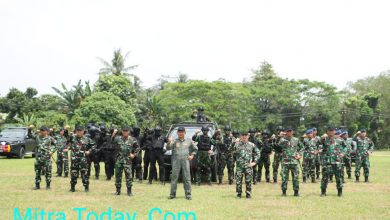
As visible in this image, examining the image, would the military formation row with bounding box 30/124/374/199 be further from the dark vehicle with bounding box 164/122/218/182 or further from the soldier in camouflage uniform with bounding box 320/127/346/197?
the dark vehicle with bounding box 164/122/218/182

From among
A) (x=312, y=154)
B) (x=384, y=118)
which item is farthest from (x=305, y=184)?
(x=384, y=118)

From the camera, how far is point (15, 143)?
27797 mm

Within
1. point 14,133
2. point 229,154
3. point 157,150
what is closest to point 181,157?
point 157,150

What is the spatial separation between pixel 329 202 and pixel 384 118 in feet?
214

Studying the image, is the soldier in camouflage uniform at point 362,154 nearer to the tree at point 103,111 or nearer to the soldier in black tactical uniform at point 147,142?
the soldier in black tactical uniform at point 147,142

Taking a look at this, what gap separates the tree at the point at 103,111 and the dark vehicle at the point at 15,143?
13.4 m

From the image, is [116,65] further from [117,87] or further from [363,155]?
[363,155]

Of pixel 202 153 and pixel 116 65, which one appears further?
pixel 116 65

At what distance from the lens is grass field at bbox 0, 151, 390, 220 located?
34.4 ft

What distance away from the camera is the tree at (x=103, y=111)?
1682 inches

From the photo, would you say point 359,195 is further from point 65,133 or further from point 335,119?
point 335,119

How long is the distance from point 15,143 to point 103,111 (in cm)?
1570

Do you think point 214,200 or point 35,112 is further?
point 35,112

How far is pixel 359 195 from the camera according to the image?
13.8 metres
